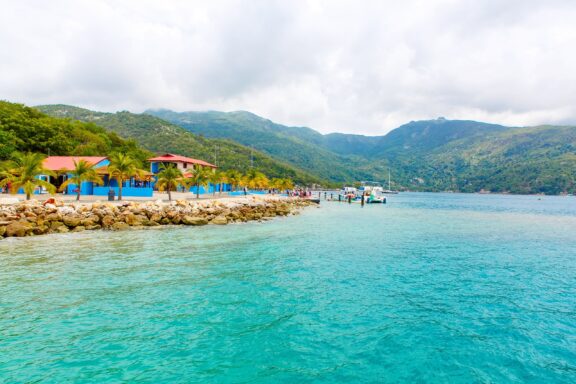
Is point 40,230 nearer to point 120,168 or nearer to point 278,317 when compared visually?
point 120,168

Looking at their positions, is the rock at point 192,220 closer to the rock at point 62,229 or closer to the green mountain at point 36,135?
the rock at point 62,229

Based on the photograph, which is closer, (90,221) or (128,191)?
(90,221)

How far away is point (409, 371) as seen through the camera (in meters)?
7.33

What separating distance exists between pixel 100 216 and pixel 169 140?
130 m

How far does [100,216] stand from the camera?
28.4 m

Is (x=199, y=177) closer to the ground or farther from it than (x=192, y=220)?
farther from it

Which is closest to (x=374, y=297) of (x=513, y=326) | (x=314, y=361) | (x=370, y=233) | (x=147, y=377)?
(x=513, y=326)

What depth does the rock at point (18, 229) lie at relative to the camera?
73.6 feet

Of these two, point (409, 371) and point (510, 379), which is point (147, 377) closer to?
point (409, 371)

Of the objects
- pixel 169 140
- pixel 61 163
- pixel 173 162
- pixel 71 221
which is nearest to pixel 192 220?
pixel 71 221

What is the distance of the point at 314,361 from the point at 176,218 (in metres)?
26.8

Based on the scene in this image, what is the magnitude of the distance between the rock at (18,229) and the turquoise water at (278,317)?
14.0 feet

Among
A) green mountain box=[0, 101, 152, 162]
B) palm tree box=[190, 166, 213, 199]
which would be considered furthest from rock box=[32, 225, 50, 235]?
green mountain box=[0, 101, 152, 162]

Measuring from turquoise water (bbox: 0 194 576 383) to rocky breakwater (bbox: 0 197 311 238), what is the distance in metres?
5.75
